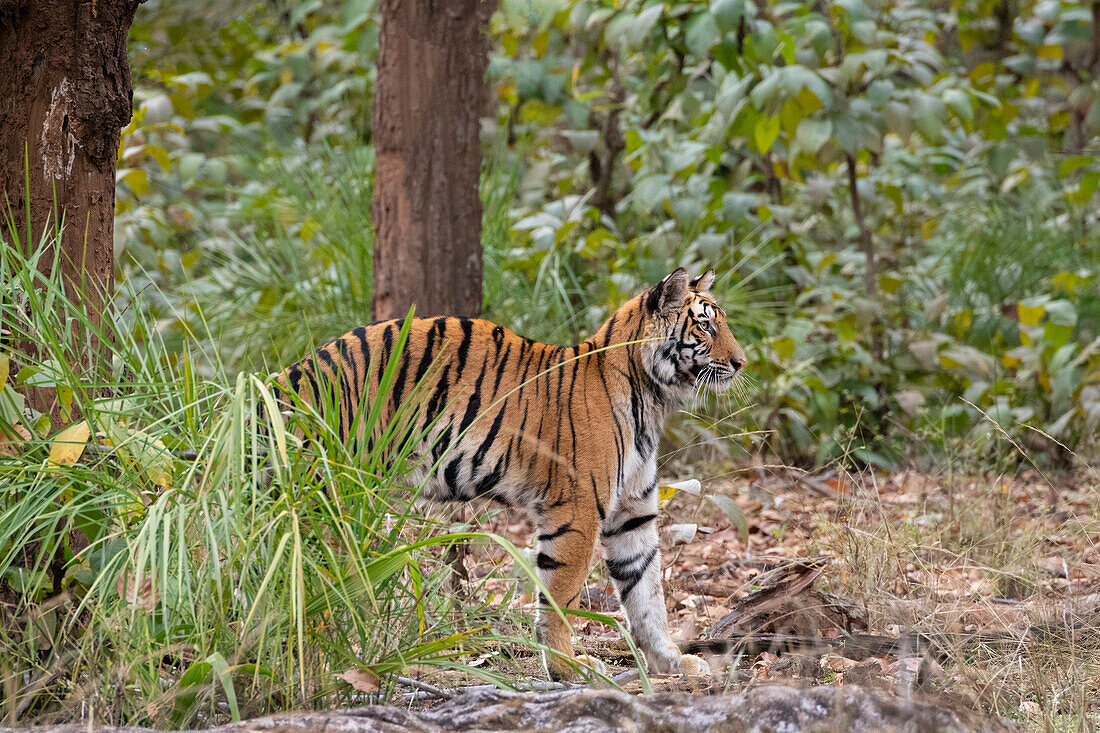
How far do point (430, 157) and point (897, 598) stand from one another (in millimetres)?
2917

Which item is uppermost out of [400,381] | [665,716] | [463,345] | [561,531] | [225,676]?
[463,345]

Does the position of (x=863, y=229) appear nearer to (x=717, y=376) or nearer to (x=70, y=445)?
(x=717, y=376)

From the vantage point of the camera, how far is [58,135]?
279 centimetres

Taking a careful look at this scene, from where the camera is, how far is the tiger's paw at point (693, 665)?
10.8ft

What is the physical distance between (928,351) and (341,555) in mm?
4853

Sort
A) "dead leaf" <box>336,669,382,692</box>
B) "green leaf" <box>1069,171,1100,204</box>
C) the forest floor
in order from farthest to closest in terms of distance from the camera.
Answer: "green leaf" <box>1069,171,1100,204</box> < the forest floor < "dead leaf" <box>336,669,382,692</box>

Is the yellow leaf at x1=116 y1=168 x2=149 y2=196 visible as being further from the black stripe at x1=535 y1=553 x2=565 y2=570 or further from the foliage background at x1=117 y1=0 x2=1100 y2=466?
the black stripe at x1=535 y1=553 x2=565 y2=570

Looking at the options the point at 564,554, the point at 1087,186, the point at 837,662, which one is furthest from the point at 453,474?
the point at 1087,186

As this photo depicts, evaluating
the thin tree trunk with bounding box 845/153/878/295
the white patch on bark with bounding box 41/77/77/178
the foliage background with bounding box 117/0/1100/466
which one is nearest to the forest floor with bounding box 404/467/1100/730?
the foliage background with bounding box 117/0/1100/466

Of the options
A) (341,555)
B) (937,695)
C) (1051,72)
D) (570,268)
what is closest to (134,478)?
(341,555)

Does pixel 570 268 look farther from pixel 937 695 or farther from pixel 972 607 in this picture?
pixel 937 695

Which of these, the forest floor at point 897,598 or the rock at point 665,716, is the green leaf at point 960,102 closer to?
the forest floor at point 897,598

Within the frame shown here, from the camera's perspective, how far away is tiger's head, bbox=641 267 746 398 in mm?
3709

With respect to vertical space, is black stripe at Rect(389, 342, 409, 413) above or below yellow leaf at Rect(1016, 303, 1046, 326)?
above
